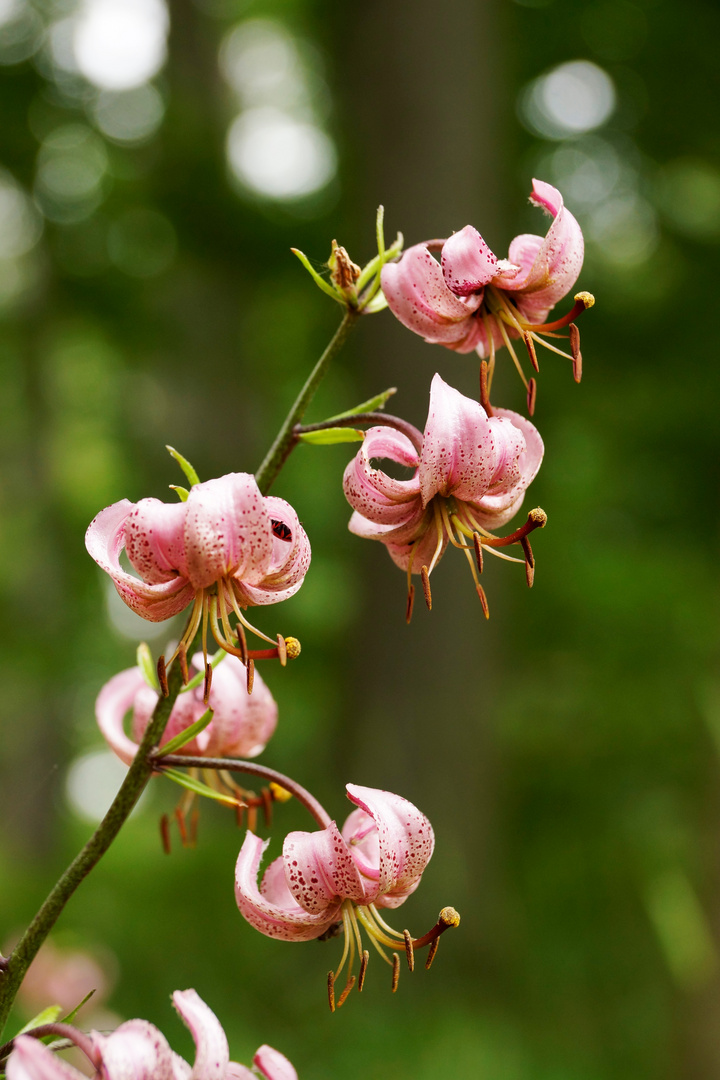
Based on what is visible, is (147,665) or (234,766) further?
(147,665)

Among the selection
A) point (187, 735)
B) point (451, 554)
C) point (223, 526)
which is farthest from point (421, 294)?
point (451, 554)

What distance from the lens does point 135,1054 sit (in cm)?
56

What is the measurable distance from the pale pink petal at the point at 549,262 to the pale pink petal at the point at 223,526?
0.29 m

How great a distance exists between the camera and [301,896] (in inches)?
27.5

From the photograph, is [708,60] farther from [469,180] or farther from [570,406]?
[570,406]

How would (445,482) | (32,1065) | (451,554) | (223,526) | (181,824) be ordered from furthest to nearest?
(451,554) < (181,824) < (445,482) < (223,526) < (32,1065)

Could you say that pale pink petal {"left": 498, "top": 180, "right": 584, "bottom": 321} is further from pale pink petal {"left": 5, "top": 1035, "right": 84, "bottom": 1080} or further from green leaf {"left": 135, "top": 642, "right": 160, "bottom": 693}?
pale pink petal {"left": 5, "top": 1035, "right": 84, "bottom": 1080}

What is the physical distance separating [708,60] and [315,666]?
341 cm

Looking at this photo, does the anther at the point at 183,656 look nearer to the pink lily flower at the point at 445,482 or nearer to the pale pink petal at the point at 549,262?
the pink lily flower at the point at 445,482

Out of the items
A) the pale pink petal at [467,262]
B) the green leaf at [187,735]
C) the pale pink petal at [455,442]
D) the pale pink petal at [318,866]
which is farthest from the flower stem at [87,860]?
the pale pink petal at [467,262]

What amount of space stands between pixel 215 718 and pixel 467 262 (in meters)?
0.46

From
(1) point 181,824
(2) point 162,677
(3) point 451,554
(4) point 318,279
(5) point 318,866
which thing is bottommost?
(3) point 451,554

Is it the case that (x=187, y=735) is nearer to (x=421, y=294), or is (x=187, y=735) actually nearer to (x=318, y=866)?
(x=318, y=866)

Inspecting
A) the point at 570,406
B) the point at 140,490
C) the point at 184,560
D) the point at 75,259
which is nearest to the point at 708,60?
the point at 570,406
